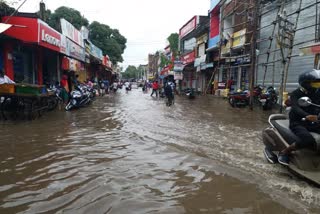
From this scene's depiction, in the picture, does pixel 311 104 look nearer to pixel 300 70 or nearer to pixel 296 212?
pixel 296 212

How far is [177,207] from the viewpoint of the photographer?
3527 mm

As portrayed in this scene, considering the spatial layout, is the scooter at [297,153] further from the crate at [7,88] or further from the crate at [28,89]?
the crate at [7,88]

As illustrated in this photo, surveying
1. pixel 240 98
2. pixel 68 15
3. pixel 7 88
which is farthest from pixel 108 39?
pixel 7 88

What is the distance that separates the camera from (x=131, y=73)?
140 meters

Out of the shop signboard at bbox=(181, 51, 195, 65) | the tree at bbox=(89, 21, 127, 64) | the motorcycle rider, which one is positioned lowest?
the motorcycle rider

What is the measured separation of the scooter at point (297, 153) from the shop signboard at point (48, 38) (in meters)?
10.6

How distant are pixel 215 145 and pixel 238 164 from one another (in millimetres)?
1586

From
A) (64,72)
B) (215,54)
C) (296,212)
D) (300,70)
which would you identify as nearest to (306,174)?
(296,212)

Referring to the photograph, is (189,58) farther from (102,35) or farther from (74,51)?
(74,51)

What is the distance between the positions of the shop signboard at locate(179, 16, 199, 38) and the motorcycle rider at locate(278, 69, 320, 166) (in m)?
31.4

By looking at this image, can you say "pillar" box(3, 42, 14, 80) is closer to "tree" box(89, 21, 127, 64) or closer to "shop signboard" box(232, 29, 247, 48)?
"shop signboard" box(232, 29, 247, 48)

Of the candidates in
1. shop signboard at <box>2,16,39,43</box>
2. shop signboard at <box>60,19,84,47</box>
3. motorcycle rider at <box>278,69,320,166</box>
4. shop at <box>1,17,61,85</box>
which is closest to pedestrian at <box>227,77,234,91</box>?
shop signboard at <box>60,19,84,47</box>

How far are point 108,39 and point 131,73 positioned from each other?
93.1m

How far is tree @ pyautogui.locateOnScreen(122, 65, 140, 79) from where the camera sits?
13538cm
